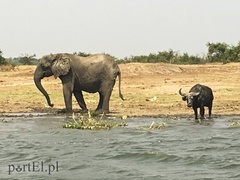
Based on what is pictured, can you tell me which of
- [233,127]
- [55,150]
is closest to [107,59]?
[233,127]

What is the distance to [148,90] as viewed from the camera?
25578 mm

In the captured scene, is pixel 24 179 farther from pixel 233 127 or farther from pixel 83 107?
pixel 83 107

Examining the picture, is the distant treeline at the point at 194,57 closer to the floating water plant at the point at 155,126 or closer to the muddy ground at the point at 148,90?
the muddy ground at the point at 148,90

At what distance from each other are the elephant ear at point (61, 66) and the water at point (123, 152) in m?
2.75

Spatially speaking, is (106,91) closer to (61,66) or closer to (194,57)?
(61,66)

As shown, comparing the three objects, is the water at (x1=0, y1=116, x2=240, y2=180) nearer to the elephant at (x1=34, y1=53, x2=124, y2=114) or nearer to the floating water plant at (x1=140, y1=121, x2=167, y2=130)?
the floating water plant at (x1=140, y1=121, x2=167, y2=130)

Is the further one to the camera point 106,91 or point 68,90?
point 106,91

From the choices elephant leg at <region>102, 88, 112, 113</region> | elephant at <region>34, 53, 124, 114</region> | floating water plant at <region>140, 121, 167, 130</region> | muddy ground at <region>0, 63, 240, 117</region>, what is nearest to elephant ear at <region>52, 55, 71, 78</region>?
elephant at <region>34, 53, 124, 114</region>

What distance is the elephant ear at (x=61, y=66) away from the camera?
1919 cm

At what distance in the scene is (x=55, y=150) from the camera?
41.4ft

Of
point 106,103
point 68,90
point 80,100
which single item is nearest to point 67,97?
point 68,90

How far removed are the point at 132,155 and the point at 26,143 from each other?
2.99 meters

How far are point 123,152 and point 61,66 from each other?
7536 millimetres

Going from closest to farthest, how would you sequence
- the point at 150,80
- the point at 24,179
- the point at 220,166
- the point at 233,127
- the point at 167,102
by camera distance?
the point at 24,179 → the point at 220,166 → the point at 233,127 → the point at 167,102 → the point at 150,80
